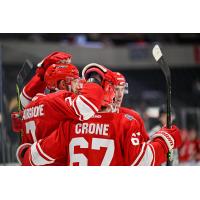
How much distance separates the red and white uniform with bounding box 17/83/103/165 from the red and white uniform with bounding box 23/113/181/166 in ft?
0.09

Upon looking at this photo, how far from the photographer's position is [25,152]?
3.12m

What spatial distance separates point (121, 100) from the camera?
3.13 metres

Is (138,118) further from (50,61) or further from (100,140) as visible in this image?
(50,61)

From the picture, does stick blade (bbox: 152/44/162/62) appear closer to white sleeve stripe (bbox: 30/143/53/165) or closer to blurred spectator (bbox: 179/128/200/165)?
blurred spectator (bbox: 179/128/200/165)

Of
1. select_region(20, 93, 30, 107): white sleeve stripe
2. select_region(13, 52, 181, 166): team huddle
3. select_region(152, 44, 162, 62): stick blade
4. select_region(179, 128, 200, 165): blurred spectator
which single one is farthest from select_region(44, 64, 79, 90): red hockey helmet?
select_region(179, 128, 200, 165): blurred spectator

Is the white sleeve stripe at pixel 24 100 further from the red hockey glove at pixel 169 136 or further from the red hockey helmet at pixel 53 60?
the red hockey glove at pixel 169 136

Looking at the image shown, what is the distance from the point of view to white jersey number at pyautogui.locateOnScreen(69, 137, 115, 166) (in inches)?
122

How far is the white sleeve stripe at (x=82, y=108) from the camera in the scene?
10.1 feet

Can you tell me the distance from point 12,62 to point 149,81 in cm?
57

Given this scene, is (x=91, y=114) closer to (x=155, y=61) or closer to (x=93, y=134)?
(x=93, y=134)

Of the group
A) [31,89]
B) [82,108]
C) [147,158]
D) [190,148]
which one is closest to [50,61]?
[31,89]

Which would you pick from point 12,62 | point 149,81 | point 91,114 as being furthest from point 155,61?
point 12,62
